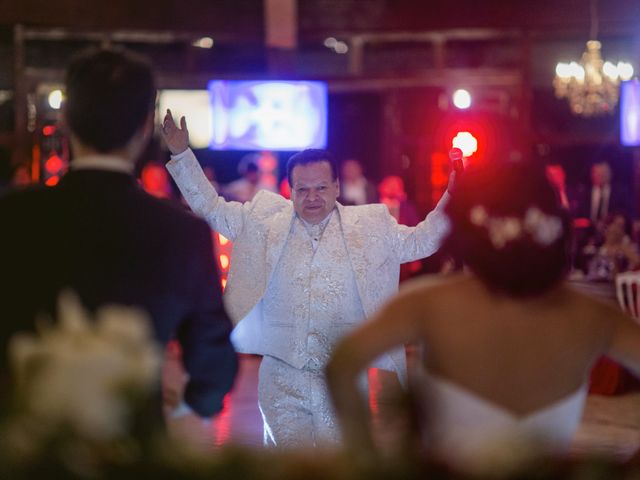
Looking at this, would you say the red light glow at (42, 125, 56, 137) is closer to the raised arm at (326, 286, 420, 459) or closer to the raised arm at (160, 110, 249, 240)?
the raised arm at (160, 110, 249, 240)

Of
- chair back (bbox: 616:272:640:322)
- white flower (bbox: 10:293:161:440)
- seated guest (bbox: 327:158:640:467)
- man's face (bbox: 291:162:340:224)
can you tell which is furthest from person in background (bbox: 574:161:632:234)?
white flower (bbox: 10:293:161:440)

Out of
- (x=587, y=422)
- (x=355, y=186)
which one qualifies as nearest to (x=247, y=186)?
(x=355, y=186)

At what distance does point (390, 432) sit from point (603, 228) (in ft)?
32.6

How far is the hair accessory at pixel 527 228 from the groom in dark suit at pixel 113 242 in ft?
1.87

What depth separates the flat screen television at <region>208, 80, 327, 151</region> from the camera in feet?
47.7

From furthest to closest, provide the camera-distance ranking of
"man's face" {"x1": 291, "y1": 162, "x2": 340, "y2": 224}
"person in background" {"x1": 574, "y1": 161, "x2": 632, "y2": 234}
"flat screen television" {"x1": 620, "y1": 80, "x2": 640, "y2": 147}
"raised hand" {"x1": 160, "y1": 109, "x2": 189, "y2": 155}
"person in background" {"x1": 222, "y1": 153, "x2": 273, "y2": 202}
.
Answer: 1. "flat screen television" {"x1": 620, "y1": 80, "x2": 640, "y2": 147}
2. "person in background" {"x1": 574, "y1": 161, "x2": 632, "y2": 234}
3. "person in background" {"x1": 222, "y1": 153, "x2": 273, "y2": 202}
4. "man's face" {"x1": 291, "y1": 162, "x2": 340, "y2": 224}
5. "raised hand" {"x1": 160, "y1": 109, "x2": 189, "y2": 155}

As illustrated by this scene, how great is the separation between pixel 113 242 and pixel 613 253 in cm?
895

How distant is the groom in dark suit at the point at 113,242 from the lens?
2.26 meters

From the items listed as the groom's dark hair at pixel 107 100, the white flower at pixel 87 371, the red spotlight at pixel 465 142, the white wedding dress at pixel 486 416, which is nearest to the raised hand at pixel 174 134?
the red spotlight at pixel 465 142

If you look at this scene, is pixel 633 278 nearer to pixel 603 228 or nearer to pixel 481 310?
pixel 603 228

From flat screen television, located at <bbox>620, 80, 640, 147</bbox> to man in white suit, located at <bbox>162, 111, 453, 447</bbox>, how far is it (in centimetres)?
1006

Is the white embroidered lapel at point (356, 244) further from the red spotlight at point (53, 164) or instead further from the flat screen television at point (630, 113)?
the red spotlight at point (53, 164)

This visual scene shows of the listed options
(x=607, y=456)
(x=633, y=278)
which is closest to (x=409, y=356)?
(x=633, y=278)

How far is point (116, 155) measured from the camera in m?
2.33
